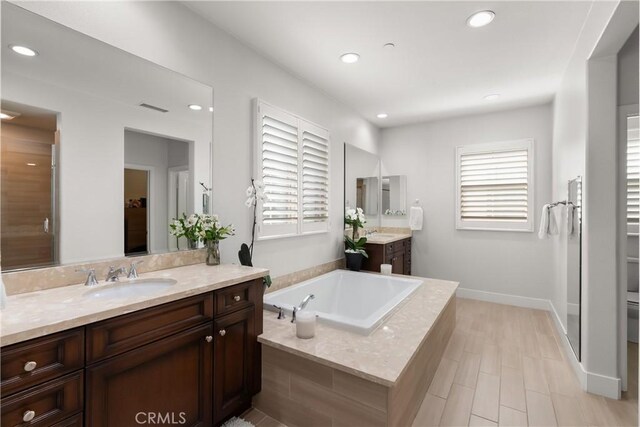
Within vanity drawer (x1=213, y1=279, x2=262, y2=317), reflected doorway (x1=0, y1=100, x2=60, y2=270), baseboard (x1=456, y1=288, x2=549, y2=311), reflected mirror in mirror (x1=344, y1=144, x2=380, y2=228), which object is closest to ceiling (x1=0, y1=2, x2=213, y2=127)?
reflected doorway (x1=0, y1=100, x2=60, y2=270)

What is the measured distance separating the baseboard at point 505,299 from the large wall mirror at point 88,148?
391 cm

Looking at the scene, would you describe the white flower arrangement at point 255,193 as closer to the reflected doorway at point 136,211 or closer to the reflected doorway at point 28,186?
the reflected doorway at point 136,211

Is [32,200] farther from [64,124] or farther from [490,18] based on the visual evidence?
[490,18]

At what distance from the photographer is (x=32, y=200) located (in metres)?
1.40

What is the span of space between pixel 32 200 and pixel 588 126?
3338 mm

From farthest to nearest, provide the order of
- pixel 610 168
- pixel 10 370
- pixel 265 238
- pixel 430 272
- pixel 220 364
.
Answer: pixel 430 272 → pixel 265 238 → pixel 610 168 → pixel 220 364 → pixel 10 370

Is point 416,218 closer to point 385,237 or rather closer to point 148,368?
point 385,237

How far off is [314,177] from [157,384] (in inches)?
90.7

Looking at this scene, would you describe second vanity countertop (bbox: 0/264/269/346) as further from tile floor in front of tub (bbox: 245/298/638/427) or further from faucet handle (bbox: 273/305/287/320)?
tile floor in front of tub (bbox: 245/298/638/427)

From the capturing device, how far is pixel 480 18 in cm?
211

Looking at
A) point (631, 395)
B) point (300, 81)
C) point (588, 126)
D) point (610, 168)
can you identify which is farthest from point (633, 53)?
point (300, 81)

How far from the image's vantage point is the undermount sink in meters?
1.54

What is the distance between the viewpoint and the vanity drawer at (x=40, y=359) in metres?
0.95

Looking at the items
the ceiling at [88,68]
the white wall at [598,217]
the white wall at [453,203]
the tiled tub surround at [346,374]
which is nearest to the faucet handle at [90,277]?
the ceiling at [88,68]
